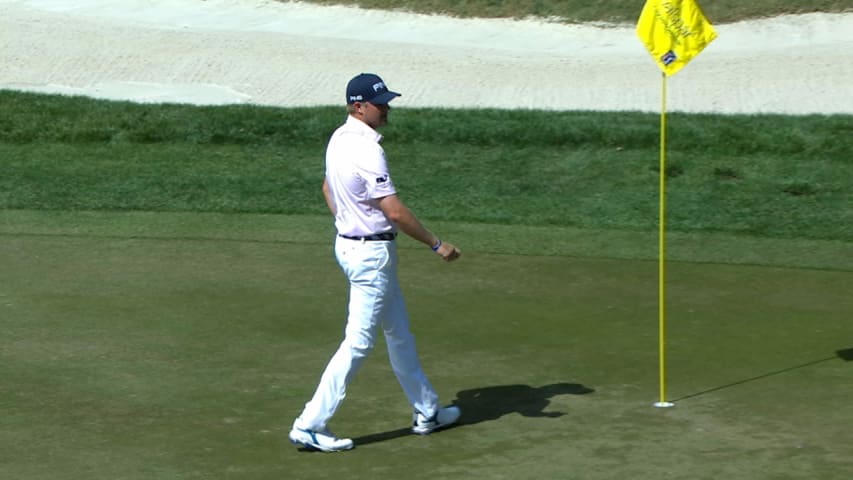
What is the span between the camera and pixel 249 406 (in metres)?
9.02

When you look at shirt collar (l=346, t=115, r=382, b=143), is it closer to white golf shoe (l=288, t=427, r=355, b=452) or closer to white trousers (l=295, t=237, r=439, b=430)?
white trousers (l=295, t=237, r=439, b=430)

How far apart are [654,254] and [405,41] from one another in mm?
11301

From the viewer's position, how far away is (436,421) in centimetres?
862

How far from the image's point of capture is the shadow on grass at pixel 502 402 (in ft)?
28.9

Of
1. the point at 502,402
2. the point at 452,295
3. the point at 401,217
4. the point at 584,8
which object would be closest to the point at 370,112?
the point at 401,217

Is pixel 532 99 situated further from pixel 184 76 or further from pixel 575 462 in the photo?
pixel 575 462

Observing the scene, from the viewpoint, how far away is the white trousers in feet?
27.1

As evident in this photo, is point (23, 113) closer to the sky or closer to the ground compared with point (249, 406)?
closer to the sky

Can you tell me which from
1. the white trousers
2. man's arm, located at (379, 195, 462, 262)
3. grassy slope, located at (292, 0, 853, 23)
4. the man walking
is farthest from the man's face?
grassy slope, located at (292, 0, 853, 23)

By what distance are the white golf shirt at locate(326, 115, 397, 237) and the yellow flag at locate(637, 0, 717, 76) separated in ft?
6.55

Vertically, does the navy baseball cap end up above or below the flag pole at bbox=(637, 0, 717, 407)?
below

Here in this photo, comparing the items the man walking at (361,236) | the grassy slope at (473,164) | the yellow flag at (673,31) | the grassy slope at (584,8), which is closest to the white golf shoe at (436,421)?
the man walking at (361,236)

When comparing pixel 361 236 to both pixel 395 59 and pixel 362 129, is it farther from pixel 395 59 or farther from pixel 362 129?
pixel 395 59

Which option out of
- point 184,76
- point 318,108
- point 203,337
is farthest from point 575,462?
point 184,76
